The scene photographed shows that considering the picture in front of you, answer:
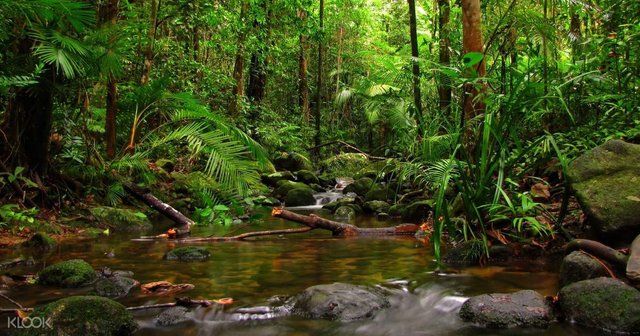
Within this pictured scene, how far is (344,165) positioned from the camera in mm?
16812

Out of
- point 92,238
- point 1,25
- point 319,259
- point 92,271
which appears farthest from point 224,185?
point 1,25

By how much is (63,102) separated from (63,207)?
150cm

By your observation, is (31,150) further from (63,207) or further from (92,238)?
(92,238)

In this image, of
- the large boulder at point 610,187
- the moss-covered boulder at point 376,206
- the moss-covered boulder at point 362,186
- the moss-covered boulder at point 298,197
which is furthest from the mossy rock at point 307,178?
the large boulder at point 610,187

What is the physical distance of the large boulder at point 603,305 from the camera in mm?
2684

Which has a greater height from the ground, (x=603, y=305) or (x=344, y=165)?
(x=344, y=165)

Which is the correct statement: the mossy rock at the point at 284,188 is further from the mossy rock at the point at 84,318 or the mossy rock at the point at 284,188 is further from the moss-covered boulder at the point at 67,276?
the mossy rock at the point at 84,318

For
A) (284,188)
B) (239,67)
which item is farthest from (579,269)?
(239,67)

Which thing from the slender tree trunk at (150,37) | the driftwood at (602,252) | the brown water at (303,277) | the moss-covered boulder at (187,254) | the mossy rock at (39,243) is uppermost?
the slender tree trunk at (150,37)

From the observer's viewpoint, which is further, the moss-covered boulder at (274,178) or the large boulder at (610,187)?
the moss-covered boulder at (274,178)

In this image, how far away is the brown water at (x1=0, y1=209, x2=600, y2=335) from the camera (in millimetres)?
3029

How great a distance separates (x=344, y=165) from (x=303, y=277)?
12.8 meters

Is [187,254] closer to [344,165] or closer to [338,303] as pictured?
[338,303]

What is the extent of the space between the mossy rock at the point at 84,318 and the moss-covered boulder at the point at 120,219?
13.9 feet
